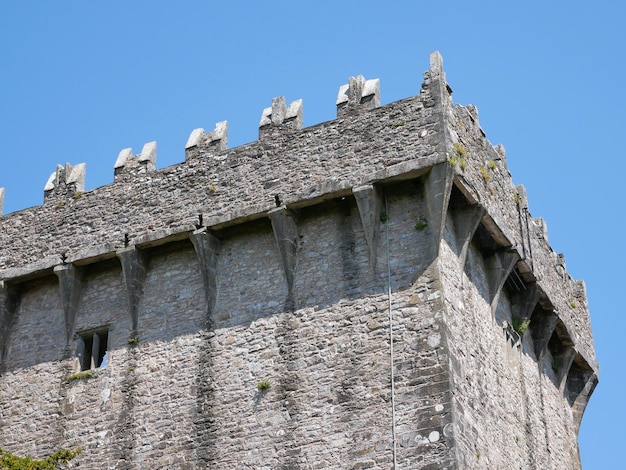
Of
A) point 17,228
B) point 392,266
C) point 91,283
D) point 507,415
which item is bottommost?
point 507,415

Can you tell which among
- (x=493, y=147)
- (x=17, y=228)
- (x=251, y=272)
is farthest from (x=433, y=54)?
(x=17, y=228)

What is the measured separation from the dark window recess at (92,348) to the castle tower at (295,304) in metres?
0.04

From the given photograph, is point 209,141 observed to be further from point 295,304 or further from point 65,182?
point 295,304

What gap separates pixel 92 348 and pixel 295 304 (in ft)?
15.2

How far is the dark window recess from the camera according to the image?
2648 cm

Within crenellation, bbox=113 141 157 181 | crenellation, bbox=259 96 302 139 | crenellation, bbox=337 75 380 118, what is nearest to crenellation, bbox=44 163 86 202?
crenellation, bbox=113 141 157 181

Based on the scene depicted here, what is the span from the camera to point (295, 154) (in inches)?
1011

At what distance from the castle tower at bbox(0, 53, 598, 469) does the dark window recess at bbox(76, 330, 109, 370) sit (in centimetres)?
4

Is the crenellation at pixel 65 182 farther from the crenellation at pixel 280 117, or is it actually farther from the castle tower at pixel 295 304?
the crenellation at pixel 280 117

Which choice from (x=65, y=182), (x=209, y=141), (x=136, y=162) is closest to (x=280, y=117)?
(x=209, y=141)

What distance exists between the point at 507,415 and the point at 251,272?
545cm

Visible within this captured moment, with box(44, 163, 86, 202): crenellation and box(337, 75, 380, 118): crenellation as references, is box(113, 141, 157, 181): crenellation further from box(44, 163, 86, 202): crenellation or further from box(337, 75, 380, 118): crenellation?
box(337, 75, 380, 118): crenellation

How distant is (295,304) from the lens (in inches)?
965

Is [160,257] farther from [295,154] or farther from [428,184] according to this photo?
[428,184]
